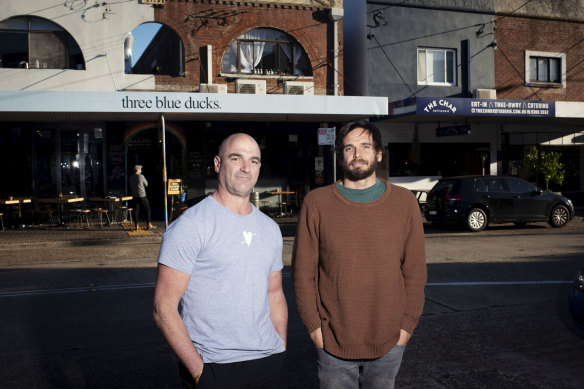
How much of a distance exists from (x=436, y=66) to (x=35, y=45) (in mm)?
14660

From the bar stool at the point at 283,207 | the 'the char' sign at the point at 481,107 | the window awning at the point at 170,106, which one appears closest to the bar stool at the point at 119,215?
the window awning at the point at 170,106

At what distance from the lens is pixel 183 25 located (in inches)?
723

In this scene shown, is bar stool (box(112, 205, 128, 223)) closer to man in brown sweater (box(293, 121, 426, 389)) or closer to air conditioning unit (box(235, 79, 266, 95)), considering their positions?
air conditioning unit (box(235, 79, 266, 95))

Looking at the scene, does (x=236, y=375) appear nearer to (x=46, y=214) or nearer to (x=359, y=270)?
(x=359, y=270)

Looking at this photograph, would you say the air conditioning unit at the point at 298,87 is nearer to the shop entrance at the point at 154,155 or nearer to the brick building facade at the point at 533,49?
the shop entrance at the point at 154,155

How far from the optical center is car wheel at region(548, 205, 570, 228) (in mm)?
15883

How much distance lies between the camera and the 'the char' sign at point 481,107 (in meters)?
18.0

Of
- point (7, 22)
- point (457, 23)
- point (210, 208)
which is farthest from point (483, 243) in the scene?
point (7, 22)

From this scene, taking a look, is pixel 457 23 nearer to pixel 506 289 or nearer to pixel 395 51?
pixel 395 51

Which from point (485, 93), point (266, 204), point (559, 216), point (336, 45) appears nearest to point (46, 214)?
point (266, 204)

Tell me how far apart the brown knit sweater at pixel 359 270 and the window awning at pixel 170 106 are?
44.2ft

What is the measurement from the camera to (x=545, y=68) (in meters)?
23.0

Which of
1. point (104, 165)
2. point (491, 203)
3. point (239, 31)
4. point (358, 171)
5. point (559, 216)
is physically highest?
point (239, 31)

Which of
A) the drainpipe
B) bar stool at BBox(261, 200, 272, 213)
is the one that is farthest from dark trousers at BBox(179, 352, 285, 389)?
the drainpipe
